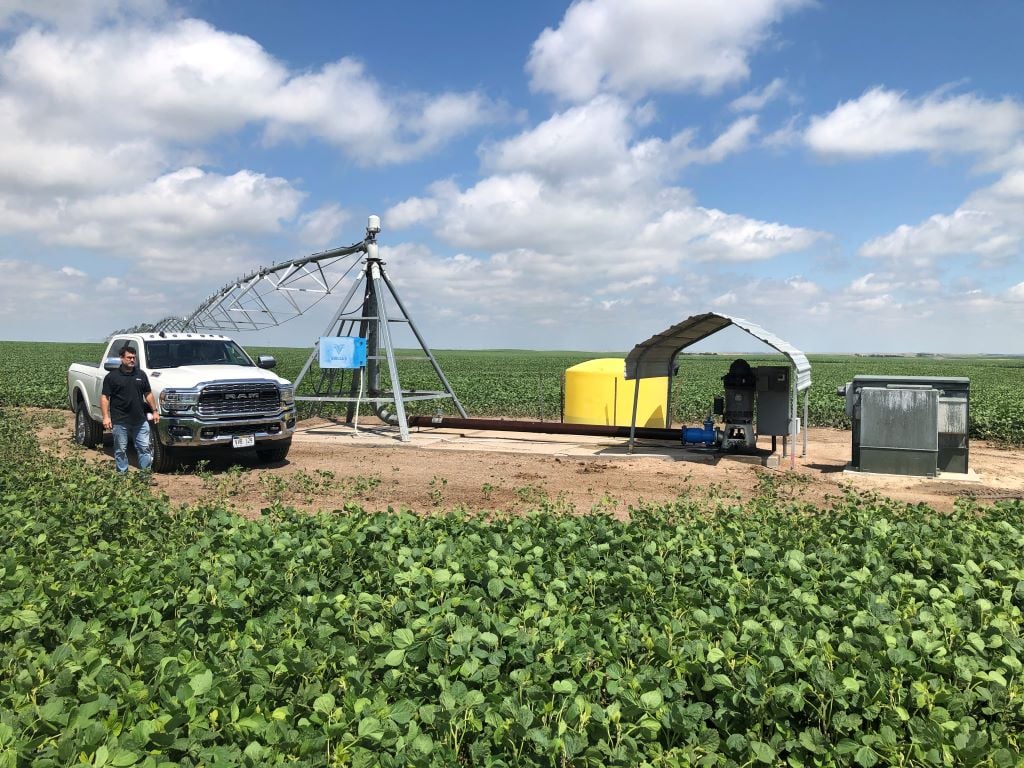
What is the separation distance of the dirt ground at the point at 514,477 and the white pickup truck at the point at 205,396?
1.61ft

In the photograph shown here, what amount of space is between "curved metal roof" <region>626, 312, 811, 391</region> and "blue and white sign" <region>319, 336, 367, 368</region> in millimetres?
6644

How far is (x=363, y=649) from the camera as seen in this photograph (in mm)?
3949

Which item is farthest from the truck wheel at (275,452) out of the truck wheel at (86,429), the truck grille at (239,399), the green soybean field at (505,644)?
the green soybean field at (505,644)

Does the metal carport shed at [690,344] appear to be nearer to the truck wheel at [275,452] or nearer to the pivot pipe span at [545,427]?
the pivot pipe span at [545,427]

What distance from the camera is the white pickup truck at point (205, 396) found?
11438 mm

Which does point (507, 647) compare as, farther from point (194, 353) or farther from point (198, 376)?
point (194, 353)

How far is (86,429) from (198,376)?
4.54 metres

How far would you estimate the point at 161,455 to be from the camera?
459 inches

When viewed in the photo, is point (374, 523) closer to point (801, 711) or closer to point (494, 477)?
point (801, 711)

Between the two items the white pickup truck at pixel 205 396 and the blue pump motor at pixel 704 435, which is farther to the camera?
the blue pump motor at pixel 704 435

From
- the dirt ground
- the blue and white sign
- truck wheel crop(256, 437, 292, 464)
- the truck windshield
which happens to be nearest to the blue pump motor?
the dirt ground

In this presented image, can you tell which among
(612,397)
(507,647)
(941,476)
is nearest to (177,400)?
(507,647)

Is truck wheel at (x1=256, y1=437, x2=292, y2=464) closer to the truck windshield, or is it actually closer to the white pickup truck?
the white pickup truck

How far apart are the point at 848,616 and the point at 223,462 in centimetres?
1139
